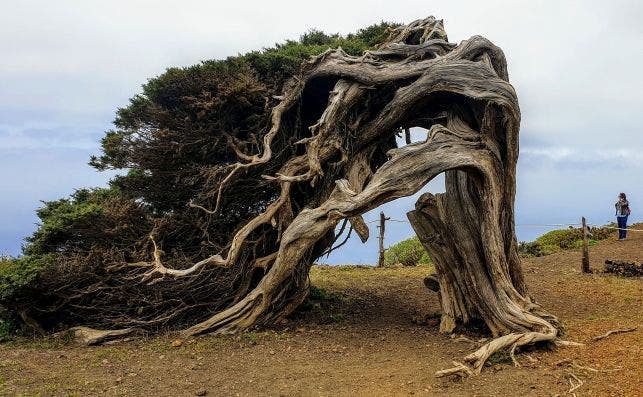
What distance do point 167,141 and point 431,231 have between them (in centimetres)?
502

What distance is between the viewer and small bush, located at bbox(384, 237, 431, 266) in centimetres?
2100

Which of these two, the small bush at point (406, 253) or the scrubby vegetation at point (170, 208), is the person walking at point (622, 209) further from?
the scrubby vegetation at point (170, 208)

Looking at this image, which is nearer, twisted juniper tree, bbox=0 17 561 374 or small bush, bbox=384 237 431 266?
twisted juniper tree, bbox=0 17 561 374

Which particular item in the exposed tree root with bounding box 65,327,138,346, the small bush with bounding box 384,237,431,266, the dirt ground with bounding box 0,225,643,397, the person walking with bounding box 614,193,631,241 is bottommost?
the dirt ground with bounding box 0,225,643,397

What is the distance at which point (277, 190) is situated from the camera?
1121 centimetres

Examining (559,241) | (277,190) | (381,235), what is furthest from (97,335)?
(559,241)

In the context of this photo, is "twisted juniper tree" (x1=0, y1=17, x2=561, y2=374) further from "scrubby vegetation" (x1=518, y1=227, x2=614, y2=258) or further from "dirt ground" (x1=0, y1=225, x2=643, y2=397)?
"scrubby vegetation" (x1=518, y1=227, x2=614, y2=258)

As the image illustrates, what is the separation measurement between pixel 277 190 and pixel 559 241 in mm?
14402

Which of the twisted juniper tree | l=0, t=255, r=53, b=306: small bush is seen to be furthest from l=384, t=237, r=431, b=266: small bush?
l=0, t=255, r=53, b=306: small bush

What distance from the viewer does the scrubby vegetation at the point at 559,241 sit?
20.3 meters

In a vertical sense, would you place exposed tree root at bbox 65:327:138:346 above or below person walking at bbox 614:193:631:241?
below

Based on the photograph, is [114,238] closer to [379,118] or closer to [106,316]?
[106,316]

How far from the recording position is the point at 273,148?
11.0m

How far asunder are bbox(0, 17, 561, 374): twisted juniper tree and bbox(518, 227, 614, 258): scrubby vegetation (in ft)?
35.4
